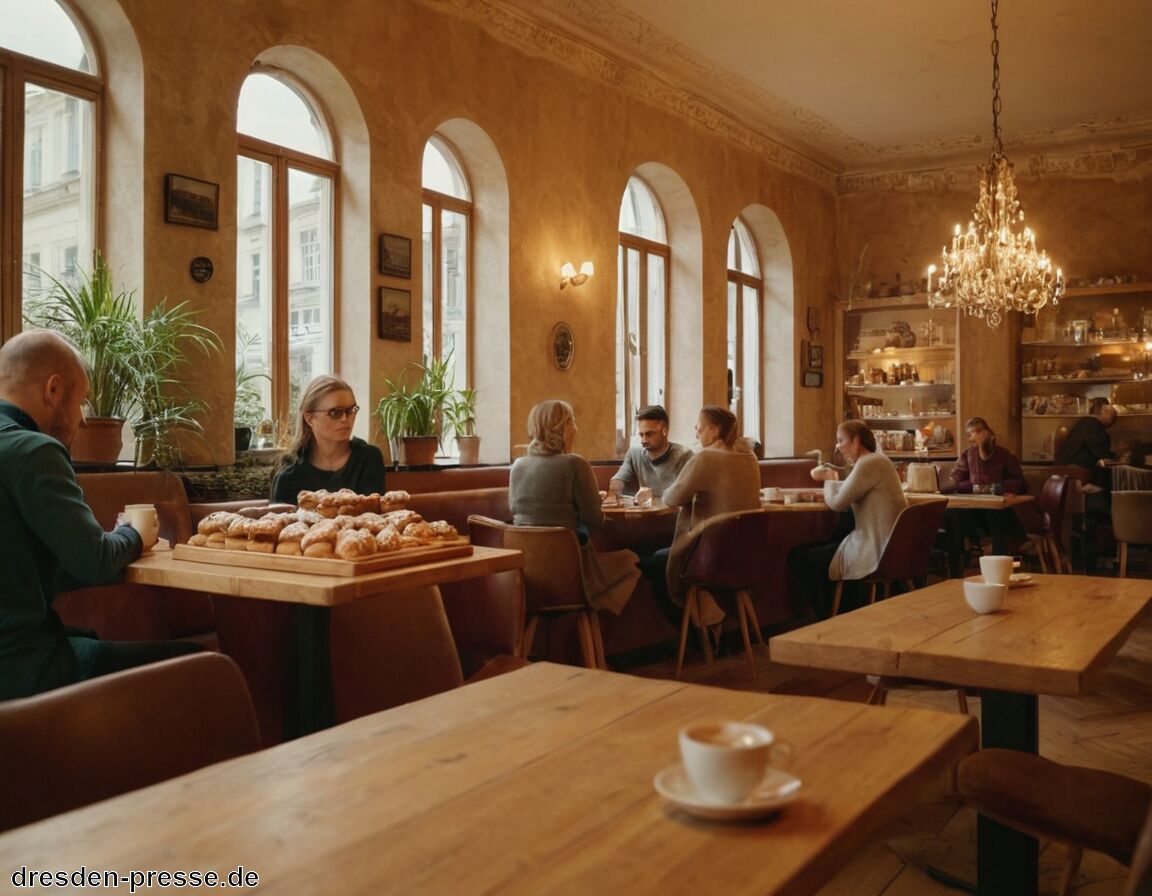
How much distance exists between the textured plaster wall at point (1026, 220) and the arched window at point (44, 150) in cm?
859

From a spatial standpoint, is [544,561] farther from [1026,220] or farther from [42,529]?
[1026,220]

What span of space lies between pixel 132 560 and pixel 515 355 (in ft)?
15.7

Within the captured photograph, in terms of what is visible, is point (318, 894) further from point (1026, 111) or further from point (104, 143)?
point (1026, 111)

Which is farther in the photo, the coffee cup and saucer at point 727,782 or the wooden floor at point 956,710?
the wooden floor at point 956,710

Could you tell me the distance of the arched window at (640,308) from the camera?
9.15m

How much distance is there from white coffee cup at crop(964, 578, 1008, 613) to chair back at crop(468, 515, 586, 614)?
2.08 metres

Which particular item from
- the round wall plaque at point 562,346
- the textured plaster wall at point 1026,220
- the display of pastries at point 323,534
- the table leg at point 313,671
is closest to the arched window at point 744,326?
the textured plaster wall at point 1026,220

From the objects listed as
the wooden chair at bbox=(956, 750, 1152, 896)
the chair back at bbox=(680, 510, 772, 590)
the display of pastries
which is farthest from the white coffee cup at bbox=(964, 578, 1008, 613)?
the chair back at bbox=(680, 510, 772, 590)

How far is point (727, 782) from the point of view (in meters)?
1.03

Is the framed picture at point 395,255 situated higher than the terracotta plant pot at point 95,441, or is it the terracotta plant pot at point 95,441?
the framed picture at point 395,255

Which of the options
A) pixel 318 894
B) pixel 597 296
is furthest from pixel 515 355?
pixel 318 894

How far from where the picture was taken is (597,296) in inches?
322

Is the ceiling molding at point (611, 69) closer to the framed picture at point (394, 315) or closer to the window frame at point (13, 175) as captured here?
the framed picture at point (394, 315)

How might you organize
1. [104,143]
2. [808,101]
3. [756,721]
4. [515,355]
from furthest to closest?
1. [808,101]
2. [515,355]
3. [104,143]
4. [756,721]
